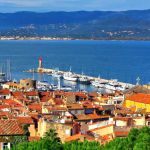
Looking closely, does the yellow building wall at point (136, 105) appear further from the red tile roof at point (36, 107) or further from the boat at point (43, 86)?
the boat at point (43, 86)

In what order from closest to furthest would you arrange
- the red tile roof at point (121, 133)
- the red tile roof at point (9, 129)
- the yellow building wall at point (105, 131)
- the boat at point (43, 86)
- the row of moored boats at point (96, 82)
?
the red tile roof at point (9, 129), the red tile roof at point (121, 133), the yellow building wall at point (105, 131), the boat at point (43, 86), the row of moored boats at point (96, 82)

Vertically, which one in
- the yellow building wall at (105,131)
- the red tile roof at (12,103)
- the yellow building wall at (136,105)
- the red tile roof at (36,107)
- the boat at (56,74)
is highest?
the yellow building wall at (105,131)

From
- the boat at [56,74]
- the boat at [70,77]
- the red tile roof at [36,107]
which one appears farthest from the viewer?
the boat at [56,74]

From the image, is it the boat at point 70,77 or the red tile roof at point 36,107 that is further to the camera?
the boat at point 70,77

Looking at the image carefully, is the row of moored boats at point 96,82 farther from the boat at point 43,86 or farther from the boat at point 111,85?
the boat at point 43,86

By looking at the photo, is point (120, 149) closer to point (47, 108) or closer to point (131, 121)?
point (131, 121)

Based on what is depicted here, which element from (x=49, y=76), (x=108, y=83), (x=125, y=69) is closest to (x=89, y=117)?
(x=108, y=83)

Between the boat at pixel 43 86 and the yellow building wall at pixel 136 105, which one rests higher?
the yellow building wall at pixel 136 105

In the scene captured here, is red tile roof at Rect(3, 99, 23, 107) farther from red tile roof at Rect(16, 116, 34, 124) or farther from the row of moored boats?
the row of moored boats

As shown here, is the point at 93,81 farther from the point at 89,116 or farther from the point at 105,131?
the point at 105,131

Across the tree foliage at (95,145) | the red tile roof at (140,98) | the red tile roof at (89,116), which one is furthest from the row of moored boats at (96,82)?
the tree foliage at (95,145)

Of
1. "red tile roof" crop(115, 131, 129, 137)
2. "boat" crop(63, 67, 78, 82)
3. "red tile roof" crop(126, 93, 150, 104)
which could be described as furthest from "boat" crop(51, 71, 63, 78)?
"red tile roof" crop(115, 131, 129, 137)
